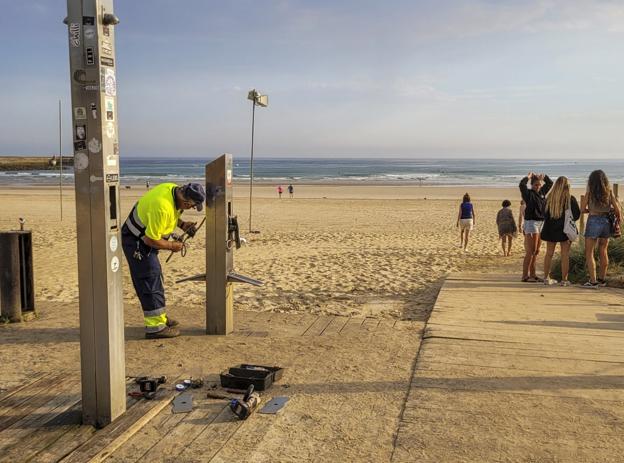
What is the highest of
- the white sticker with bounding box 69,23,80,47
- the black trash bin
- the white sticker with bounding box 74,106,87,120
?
the white sticker with bounding box 69,23,80,47

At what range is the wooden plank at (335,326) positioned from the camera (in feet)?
19.6

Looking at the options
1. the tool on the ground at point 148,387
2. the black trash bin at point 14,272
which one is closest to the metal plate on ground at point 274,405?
the tool on the ground at point 148,387

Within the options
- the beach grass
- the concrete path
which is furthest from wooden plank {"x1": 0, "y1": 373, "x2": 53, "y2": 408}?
the beach grass

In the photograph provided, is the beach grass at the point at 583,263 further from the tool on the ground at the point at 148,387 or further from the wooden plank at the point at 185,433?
the tool on the ground at the point at 148,387

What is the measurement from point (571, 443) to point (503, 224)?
970 centimetres

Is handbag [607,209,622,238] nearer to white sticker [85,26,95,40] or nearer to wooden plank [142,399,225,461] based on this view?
wooden plank [142,399,225,461]

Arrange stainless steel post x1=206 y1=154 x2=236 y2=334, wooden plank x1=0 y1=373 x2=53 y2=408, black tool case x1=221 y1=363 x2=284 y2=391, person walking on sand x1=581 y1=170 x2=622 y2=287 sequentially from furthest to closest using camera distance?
1. person walking on sand x1=581 y1=170 x2=622 y2=287
2. stainless steel post x1=206 y1=154 x2=236 y2=334
3. black tool case x1=221 y1=363 x2=284 y2=391
4. wooden plank x1=0 y1=373 x2=53 y2=408

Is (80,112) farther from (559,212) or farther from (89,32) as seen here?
(559,212)

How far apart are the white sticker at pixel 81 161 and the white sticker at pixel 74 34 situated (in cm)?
62

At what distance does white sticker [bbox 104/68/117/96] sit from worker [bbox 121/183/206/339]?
1880 mm

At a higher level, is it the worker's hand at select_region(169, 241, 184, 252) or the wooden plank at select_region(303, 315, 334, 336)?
the worker's hand at select_region(169, 241, 184, 252)

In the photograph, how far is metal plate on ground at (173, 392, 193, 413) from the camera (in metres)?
3.95

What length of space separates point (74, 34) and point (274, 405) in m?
2.64

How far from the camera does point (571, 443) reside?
3441 millimetres
